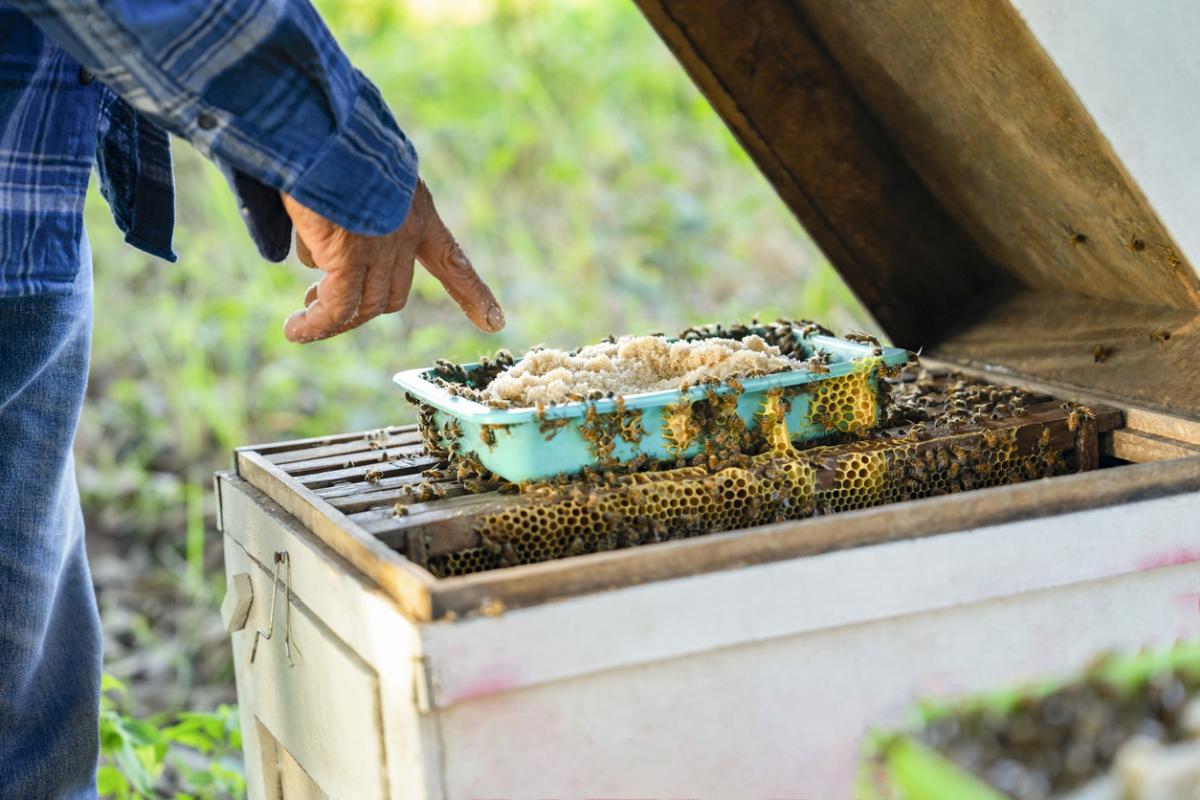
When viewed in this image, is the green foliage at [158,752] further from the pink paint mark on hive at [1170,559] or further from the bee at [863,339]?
the pink paint mark on hive at [1170,559]

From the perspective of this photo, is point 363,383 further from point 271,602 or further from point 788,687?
point 788,687

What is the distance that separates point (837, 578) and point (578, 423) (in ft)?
1.17

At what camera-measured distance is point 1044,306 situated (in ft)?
6.71

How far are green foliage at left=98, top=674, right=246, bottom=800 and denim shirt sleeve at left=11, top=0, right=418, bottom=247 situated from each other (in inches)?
44.1

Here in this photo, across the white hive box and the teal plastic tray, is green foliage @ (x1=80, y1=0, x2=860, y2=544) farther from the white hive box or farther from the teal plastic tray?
the teal plastic tray

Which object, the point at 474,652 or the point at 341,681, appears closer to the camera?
the point at 474,652

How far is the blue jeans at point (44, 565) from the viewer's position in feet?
5.53

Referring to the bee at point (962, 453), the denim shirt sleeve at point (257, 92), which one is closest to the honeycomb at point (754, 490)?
the bee at point (962, 453)

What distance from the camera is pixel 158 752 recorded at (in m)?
2.25

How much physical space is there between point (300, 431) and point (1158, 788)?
11.2 feet

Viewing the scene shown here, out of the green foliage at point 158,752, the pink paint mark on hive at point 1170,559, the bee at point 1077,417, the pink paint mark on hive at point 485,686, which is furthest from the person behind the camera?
the green foliage at point 158,752

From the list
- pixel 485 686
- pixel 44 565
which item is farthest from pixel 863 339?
pixel 44 565

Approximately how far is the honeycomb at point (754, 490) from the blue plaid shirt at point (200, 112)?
0.38m

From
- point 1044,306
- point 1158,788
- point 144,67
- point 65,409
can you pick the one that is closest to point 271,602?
point 65,409
